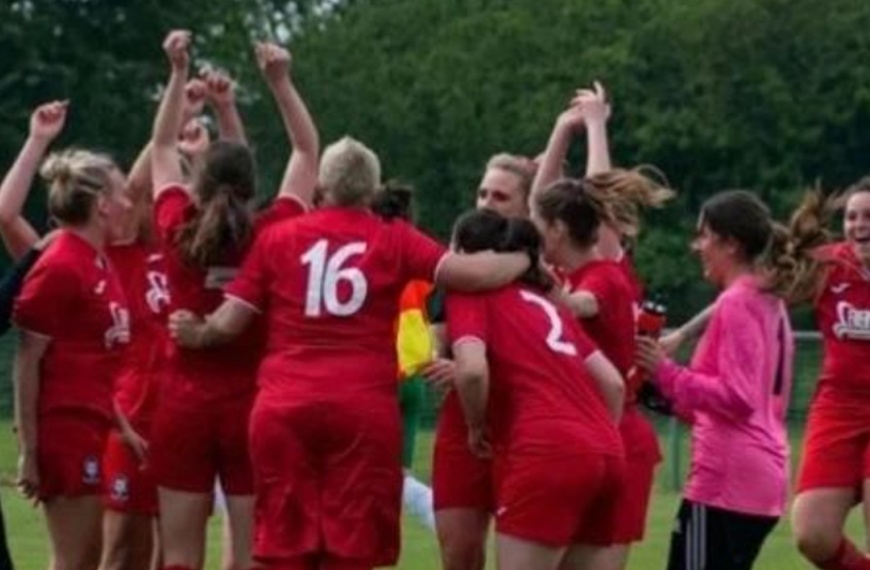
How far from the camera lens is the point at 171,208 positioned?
12180mm

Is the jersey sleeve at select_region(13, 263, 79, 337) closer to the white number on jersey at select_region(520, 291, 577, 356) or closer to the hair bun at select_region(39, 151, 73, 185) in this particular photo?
the hair bun at select_region(39, 151, 73, 185)

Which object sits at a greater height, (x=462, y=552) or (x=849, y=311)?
(x=849, y=311)

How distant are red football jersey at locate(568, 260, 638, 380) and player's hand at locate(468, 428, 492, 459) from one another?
2.01 feet

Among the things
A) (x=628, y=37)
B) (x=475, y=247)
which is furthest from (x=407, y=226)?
(x=628, y=37)

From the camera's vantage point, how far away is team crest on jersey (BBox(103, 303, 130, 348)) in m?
12.5

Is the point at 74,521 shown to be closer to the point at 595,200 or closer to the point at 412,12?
the point at 595,200

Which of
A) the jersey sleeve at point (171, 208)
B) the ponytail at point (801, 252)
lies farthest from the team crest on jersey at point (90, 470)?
the ponytail at point (801, 252)

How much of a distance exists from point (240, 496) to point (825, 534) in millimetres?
2909

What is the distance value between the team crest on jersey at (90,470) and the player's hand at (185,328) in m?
0.71

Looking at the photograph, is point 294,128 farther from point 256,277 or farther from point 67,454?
Answer: point 67,454

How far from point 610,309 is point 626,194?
1.48ft

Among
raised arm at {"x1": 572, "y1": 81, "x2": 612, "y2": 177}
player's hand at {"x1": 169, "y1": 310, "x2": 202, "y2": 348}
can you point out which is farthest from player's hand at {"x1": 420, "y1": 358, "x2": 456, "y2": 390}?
raised arm at {"x1": 572, "y1": 81, "x2": 612, "y2": 177}

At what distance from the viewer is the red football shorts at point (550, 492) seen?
36.7ft

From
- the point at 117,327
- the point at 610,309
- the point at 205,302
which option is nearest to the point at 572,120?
the point at 610,309
